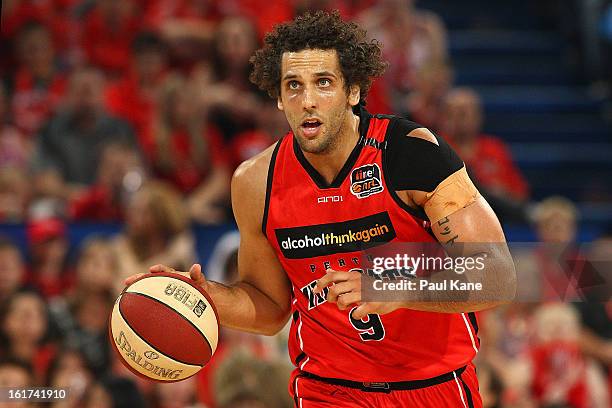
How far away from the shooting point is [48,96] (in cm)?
942

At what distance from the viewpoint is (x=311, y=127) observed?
436cm

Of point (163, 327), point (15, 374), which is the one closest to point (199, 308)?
point (163, 327)

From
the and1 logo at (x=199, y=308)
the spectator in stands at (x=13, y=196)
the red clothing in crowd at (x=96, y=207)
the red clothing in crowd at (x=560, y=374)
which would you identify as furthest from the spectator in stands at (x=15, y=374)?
the red clothing in crowd at (x=560, y=374)

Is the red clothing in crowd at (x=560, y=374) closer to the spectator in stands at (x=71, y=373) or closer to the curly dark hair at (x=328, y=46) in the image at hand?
the spectator in stands at (x=71, y=373)

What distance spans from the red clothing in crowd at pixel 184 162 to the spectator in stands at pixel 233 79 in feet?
0.93

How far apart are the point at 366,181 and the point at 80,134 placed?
494 centimetres

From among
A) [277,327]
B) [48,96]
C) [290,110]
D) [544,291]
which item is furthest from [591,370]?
[48,96]

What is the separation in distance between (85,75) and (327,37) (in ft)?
16.1

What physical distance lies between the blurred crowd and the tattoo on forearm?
179cm

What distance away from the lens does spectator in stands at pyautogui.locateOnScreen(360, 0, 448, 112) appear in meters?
10.0

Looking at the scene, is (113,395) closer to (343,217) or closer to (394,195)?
(343,217)

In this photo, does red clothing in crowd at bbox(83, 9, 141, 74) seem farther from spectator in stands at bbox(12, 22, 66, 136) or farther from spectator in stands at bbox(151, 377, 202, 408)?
spectator in stands at bbox(151, 377, 202, 408)

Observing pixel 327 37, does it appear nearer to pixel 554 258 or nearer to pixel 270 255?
pixel 270 255

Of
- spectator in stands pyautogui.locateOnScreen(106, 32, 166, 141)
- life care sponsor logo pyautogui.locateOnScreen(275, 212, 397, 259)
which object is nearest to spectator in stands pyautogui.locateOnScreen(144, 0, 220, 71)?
spectator in stands pyautogui.locateOnScreen(106, 32, 166, 141)
